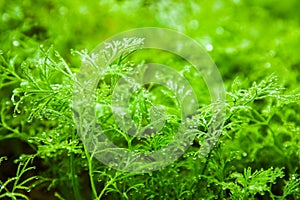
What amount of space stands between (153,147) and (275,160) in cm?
45

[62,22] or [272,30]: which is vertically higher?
[272,30]

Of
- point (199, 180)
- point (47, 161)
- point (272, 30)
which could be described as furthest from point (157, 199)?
point (272, 30)

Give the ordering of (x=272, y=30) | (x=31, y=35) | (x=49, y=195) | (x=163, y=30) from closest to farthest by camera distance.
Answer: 1. (x=49, y=195)
2. (x=31, y=35)
3. (x=163, y=30)
4. (x=272, y=30)

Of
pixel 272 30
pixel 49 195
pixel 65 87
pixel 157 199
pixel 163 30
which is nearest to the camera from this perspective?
pixel 65 87

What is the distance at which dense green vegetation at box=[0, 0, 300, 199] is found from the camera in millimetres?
855

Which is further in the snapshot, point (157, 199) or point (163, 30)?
point (163, 30)

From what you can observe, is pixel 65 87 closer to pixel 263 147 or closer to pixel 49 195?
pixel 49 195

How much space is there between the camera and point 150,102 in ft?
2.74

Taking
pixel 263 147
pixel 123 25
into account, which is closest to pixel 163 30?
pixel 123 25

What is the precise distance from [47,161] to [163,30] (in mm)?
704

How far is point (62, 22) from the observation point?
4.68ft

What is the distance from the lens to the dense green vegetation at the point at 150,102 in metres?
0.86

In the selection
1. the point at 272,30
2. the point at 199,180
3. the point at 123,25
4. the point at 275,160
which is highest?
the point at 272,30

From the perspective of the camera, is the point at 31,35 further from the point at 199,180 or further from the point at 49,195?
the point at 199,180
